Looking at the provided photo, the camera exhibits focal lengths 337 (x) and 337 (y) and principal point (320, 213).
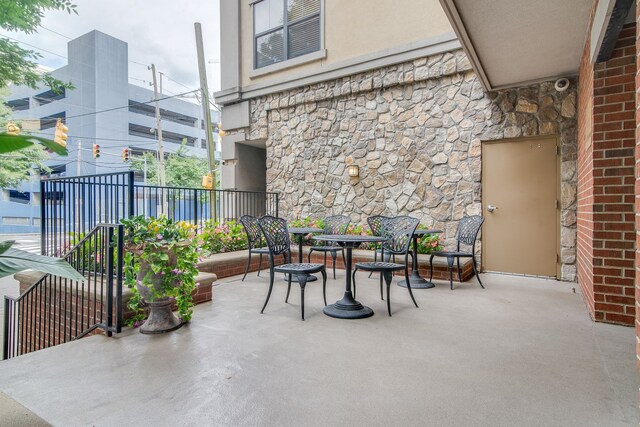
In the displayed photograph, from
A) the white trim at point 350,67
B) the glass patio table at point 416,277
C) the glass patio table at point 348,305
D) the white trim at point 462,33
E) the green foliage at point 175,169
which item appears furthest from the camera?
the green foliage at point 175,169

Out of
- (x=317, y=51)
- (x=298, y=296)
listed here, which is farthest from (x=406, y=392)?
(x=317, y=51)

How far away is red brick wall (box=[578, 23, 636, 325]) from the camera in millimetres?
2699

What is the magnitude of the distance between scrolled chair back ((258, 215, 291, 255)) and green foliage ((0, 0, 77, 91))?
6769 mm

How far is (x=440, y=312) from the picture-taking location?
3082 millimetres

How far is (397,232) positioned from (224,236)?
2.91 metres

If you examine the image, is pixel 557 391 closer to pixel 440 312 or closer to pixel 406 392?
pixel 406 392

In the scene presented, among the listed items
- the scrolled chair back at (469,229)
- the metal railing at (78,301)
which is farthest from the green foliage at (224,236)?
the scrolled chair back at (469,229)

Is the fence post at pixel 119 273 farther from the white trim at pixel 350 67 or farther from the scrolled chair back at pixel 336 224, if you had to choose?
the white trim at pixel 350 67

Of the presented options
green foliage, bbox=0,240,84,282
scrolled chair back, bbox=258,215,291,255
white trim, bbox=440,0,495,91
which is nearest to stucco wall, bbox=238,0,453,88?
white trim, bbox=440,0,495,91

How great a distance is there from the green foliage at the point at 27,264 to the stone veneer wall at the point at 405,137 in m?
4.87

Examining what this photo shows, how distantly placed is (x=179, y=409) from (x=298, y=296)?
2.13 metres

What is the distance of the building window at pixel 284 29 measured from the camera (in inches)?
258

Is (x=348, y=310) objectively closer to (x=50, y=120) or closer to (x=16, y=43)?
(x=16, y=43)

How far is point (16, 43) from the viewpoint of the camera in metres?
7.08
